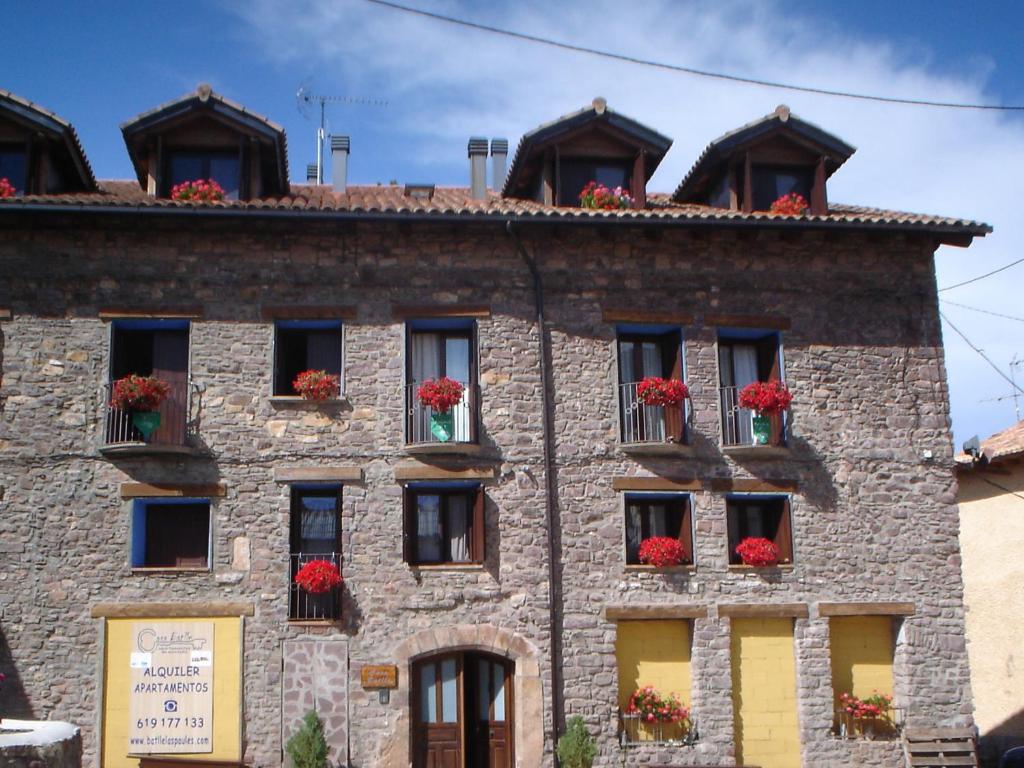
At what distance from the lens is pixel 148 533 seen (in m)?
17.0

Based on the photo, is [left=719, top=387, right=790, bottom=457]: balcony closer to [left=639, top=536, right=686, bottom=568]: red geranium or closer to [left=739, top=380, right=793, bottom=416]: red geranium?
[left=739, top=380, right=793, bottom=416]: red geranium

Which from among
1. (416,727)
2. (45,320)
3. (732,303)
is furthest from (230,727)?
(732,303)

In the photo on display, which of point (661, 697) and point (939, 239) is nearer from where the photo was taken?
point (661, 697)

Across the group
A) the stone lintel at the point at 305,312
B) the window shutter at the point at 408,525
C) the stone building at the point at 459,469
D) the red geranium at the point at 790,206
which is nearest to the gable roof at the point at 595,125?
the stone building at the point at 459,469

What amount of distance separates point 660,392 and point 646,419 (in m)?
0.64

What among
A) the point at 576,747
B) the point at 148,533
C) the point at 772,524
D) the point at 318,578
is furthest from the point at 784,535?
the point at 148,533

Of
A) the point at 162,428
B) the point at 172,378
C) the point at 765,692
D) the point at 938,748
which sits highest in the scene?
the point at 172,378

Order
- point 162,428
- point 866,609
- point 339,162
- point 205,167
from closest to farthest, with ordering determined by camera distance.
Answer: point 162,428
point 866,609
point 205,167
point 339,162

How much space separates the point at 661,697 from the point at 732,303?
20.3ft

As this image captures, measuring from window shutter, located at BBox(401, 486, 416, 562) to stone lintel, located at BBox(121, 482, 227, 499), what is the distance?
8.67ft

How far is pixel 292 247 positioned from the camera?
693 inches

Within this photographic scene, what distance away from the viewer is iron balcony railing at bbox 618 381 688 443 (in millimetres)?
17375

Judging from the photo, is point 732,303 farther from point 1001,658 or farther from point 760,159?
point 1001,658

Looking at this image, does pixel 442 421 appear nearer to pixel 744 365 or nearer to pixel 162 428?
pixel 162 428
